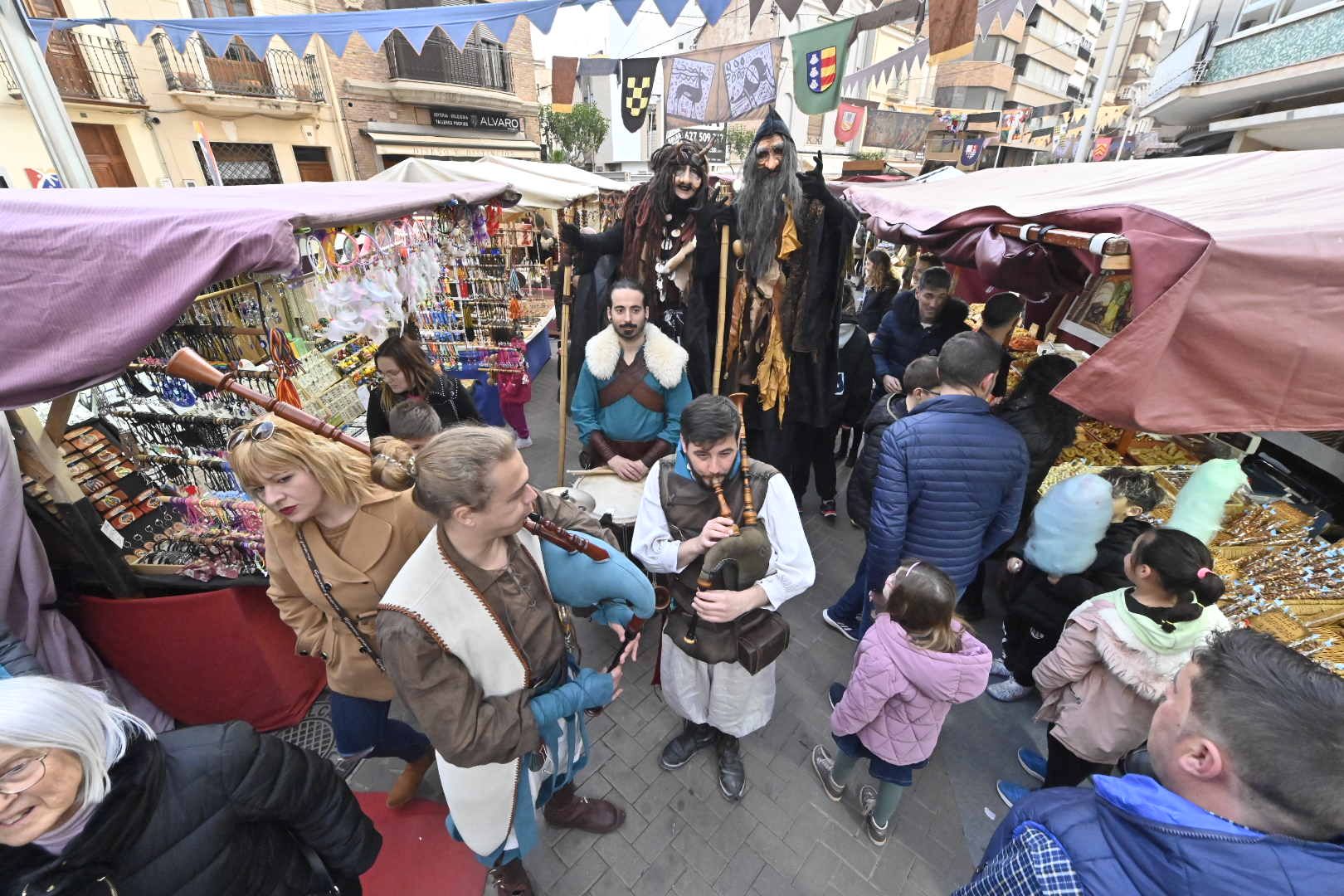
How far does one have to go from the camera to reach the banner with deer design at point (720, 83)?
646 centimetres

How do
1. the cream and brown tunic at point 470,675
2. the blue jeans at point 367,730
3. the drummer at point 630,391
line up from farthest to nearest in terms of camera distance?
1. the drummer at point 630,391
2. the blue jeans at point 367,730
3. the cream and brown tunic at point 470,675

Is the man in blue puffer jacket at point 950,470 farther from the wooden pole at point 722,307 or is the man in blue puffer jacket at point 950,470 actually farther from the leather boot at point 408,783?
the leather boot at point 408,783

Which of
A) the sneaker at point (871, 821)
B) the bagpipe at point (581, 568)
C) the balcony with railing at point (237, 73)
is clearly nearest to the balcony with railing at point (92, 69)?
the balcony with railing at point (237, 73)

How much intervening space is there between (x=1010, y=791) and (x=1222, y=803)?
7.05 ft

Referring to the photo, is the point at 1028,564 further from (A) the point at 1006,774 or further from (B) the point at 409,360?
(B) the point at 409,360

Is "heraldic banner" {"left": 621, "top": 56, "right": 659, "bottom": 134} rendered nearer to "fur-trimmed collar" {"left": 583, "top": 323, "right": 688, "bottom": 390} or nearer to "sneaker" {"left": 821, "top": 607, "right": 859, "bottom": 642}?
"fur-trimmed collar" {"left": 583, "top": 323, "right": 688, "bottom": 390}

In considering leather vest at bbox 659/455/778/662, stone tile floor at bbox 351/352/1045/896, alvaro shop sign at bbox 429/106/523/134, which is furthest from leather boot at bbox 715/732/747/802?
alvaro shop sign at bbox 429/106/523/134

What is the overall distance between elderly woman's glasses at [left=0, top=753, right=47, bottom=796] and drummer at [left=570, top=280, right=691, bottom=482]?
2.52 metres

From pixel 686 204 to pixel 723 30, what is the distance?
35.4m

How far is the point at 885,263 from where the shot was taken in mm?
6195

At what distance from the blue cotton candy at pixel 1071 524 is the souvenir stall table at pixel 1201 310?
1.93 ft

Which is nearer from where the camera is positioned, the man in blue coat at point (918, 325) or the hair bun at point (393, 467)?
the hair bun at point (393, 467)

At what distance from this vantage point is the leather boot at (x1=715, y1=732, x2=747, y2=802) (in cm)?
279

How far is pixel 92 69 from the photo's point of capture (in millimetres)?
11289
